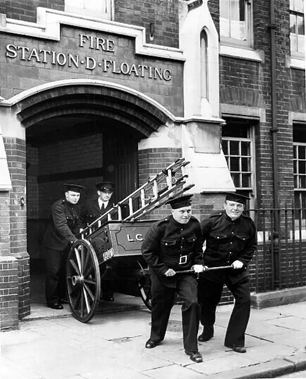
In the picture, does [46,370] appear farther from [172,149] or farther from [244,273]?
[172,149]

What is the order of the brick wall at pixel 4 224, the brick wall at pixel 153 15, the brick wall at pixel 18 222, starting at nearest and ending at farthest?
the brick wall at pixel 4 224
the brick wall at pixel 18 222
the brick wall at pixel 153 15

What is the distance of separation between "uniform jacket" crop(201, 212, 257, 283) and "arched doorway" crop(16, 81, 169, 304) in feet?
10.3

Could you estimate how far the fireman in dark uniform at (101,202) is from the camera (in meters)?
8.98

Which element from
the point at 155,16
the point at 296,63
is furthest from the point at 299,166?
the point at 155,16

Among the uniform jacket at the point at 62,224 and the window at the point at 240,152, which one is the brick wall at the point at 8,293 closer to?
the uniform jacket at the point at 62,224

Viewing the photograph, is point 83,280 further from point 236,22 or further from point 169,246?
point 236,22

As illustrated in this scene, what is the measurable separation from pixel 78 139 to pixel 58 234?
134 inches

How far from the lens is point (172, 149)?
9.78 meters

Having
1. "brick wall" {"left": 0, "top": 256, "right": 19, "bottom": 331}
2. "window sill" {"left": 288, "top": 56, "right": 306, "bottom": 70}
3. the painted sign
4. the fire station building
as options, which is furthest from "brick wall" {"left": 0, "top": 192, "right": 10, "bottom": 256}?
"window sill" {"left": 288, "top": 56, "right": 306, "bottom": 70}

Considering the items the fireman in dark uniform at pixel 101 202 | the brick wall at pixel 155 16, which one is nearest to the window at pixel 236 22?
the brick wall at pixel 155 16

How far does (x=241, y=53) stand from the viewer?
10.8m

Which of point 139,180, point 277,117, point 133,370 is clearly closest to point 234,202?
point 133,370

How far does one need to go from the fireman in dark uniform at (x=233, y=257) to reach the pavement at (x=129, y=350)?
0.98 feet

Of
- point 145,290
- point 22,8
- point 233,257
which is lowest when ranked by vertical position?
point 145,290
